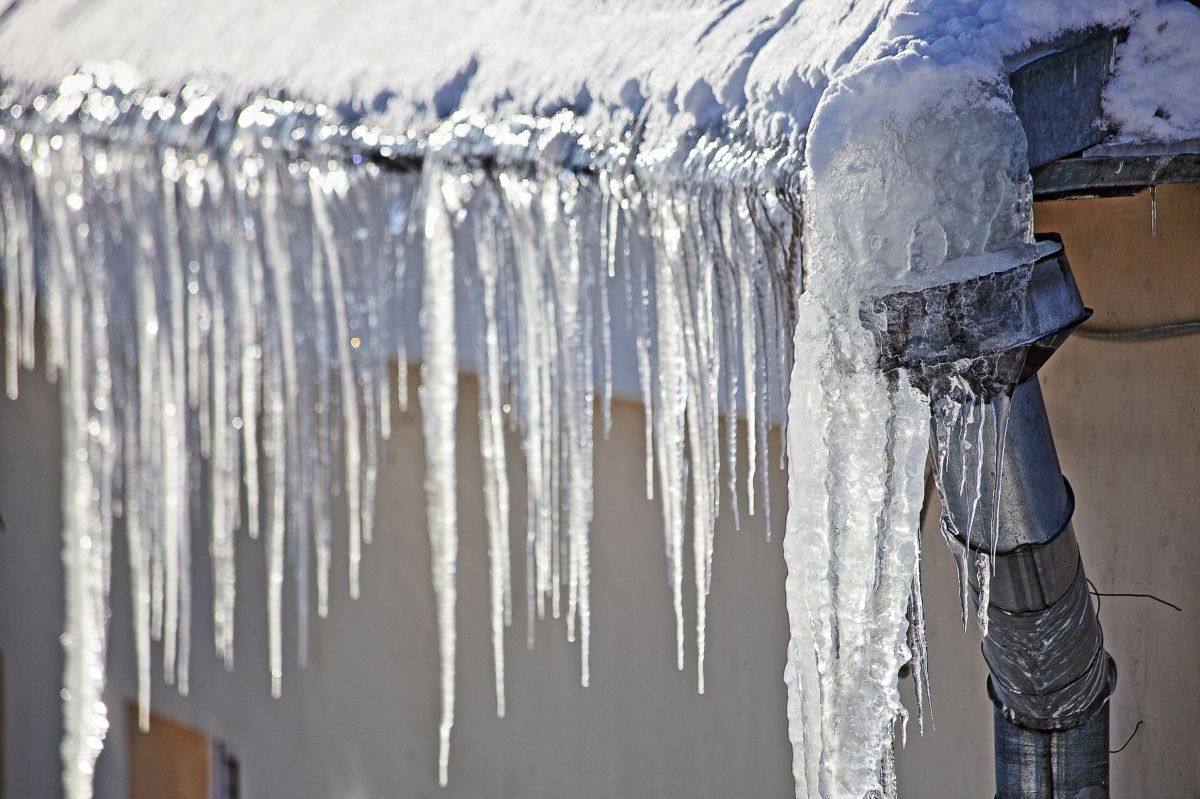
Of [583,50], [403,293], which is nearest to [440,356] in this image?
[403,293]

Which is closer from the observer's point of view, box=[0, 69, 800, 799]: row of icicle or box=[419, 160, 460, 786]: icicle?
box=[0, 69, 800, 799]: row of icicle

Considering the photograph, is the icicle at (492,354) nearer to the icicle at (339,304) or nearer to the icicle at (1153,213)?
the icicle at (339,304)

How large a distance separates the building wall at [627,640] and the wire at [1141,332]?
0.06 feet

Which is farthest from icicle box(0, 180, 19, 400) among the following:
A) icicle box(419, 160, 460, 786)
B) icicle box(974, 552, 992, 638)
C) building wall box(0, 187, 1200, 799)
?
icicle box(974, 552, 992, 638)

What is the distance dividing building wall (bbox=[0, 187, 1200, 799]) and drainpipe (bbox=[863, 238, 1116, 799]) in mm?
322

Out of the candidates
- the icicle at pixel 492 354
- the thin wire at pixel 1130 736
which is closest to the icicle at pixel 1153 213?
the thin wire at pixel 1130 736

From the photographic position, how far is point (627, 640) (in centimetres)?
354

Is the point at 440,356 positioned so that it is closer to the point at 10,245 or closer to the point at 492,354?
the point at 492,354

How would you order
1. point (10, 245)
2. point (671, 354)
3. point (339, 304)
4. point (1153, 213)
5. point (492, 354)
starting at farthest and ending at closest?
1. point (10, 245)
2. point (339, 304)
3. point (492, 354)
4. point (671, 354)
5. point (1153, 213)

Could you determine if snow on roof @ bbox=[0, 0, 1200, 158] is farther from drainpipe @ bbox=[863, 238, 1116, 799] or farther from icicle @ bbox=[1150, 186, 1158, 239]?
icicle @ bbox=[1150, 186, 1158, 239]

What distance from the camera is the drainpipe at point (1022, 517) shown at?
1367 mm

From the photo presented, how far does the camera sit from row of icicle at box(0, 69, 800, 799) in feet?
6.65

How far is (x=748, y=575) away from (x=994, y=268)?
1913 millimetres

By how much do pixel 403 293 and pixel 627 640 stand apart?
130cm
